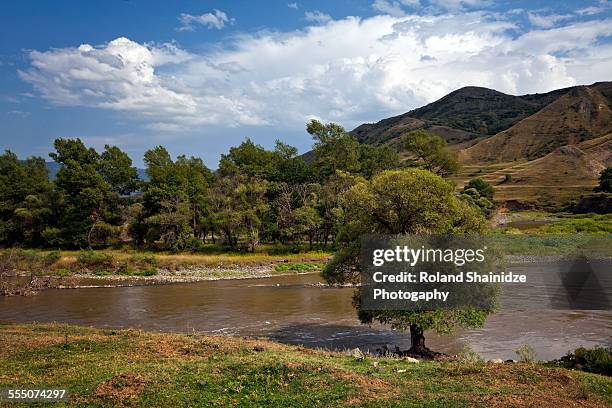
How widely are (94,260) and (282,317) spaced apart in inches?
1346

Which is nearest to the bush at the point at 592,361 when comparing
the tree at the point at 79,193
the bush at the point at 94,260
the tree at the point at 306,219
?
→ the tree at the point at 306,219

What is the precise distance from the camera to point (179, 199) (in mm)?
74875

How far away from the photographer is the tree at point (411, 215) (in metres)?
23.4

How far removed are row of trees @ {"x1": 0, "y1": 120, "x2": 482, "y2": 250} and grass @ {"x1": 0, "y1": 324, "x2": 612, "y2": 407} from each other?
48026 mm

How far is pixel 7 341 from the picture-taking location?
874 inches

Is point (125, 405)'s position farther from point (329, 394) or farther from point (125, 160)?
point (125, 160)

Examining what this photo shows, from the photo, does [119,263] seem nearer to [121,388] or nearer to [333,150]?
[333,150]

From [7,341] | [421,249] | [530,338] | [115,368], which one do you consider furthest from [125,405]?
[530,338]

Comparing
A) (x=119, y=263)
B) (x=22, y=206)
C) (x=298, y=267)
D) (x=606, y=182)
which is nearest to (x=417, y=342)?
(x=298, y=267)

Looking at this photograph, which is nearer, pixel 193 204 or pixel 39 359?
pixel 39 359

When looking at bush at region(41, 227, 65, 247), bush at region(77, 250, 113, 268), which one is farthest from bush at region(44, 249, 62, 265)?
bush at region(41, 227, 65, 247)

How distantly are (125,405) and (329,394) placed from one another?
20.0 feet

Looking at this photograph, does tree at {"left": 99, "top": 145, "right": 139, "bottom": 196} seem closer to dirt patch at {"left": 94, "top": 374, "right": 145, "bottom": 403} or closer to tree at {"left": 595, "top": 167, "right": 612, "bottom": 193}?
dirt patch at {"left": 94, "top": 374, "right": 145, "bottom": 403}

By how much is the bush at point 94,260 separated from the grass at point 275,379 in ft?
132
